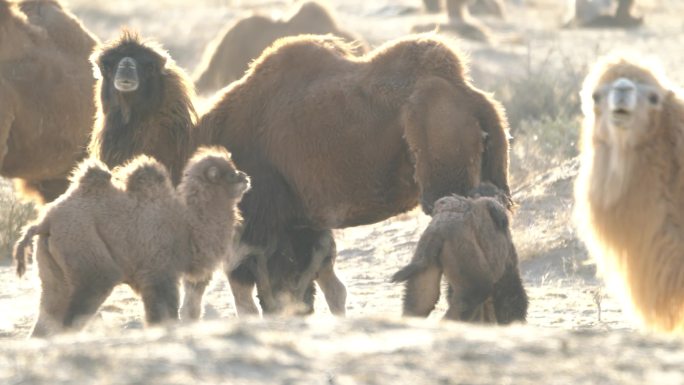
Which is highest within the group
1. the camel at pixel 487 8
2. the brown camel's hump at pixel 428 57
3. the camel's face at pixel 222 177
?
the camel at pixel 487 8

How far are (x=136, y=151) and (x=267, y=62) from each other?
1015 mm

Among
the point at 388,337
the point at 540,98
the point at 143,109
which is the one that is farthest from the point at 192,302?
the point at 540,98

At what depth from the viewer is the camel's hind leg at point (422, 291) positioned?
8750 mm

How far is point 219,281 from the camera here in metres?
13.0

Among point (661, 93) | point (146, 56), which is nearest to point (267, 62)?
point (146, 56)

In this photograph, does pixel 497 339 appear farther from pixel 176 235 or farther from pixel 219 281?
pixel 219 281

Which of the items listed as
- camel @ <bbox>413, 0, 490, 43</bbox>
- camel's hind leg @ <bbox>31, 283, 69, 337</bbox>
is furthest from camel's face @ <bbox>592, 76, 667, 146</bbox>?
camel @ <bbox>413, 0, 490, 43</bbox>

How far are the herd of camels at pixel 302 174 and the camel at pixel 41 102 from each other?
0.05 feet

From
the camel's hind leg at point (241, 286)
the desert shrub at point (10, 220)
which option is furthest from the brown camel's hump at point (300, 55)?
the desert shrub at point (10, 220)

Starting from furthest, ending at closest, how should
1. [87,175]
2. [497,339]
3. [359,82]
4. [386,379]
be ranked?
[359,82], [87,175], [497,339], [386,379]

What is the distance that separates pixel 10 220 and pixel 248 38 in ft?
19.2

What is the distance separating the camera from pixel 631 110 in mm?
8367

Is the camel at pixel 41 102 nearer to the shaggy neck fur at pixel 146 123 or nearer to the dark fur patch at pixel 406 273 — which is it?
the shaggy neck fur at pixel 146 123

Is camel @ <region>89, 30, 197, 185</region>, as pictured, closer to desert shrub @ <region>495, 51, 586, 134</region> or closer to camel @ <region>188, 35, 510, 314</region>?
camel @ <region>188, 35, 510, 314</region>
